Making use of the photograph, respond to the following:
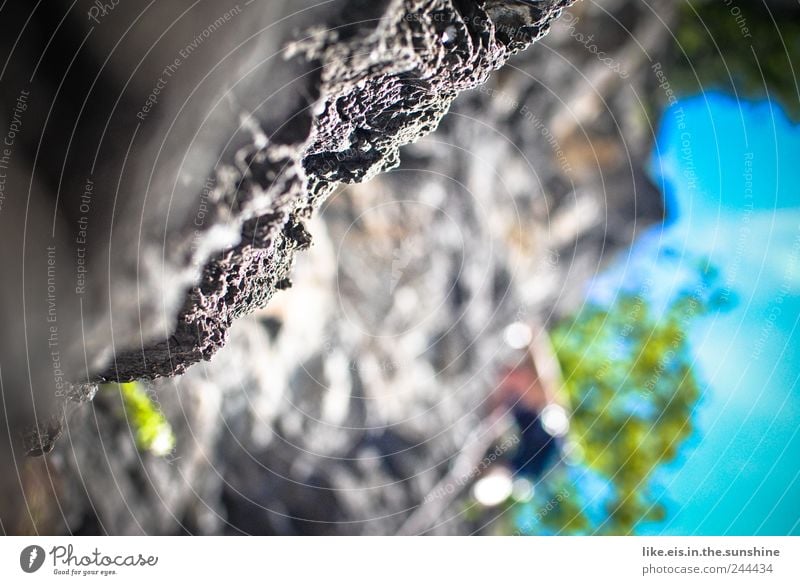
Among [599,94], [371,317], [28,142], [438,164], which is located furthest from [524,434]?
[28,142]

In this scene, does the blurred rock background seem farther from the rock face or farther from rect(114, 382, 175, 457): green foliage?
the rock face

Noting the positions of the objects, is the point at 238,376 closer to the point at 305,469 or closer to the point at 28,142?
the point at 305,469

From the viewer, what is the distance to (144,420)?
5.01 ft

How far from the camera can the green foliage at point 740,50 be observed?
1.33 m

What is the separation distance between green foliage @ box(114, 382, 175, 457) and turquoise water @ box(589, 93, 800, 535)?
45.7 inches

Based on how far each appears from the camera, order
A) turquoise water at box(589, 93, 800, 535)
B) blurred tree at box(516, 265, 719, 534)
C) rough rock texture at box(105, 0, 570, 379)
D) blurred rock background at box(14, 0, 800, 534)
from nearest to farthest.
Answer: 1. rough rock texture at box(105, 0, 570, 379)
2. turquoise water at box(589, 93, 800, 535)
3. blurred tree at box(516, 265, 719, 534)
4. blurred rock background at box(14, 0, 800, 534)

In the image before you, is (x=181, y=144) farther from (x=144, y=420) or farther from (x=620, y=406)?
(x=620, y=406)

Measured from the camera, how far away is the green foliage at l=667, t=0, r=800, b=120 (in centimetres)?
133

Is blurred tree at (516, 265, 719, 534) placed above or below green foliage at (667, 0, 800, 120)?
below

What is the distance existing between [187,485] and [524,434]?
911 mm

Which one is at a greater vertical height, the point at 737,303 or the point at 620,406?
the point at 737,303

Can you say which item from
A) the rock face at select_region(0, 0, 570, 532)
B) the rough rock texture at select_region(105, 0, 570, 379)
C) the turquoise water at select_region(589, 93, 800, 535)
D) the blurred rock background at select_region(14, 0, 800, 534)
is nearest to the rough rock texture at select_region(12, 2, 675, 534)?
the blurred rock background at select_region(14, 0, 800, 534)

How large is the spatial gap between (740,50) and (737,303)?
578 mm

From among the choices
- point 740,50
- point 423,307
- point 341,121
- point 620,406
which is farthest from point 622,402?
point 341,121
